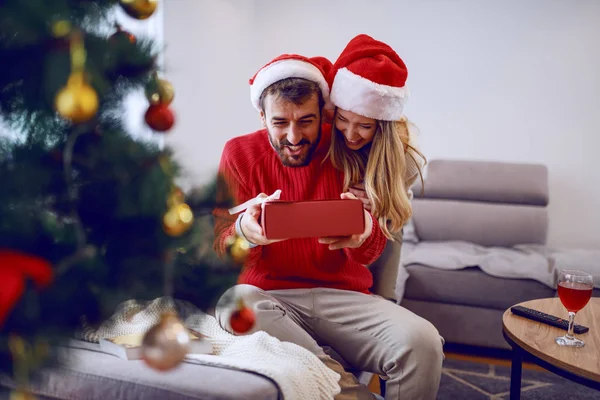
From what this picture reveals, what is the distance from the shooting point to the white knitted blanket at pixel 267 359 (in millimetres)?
1024

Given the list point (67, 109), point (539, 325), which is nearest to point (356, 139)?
point (539, 325)

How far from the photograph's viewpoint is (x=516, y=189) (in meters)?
3.06

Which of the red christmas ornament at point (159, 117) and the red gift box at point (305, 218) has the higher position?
the red christmas ornament at point (159, 117)

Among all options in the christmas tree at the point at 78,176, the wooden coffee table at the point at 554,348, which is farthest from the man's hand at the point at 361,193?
the christmas tree at the point at 78,176

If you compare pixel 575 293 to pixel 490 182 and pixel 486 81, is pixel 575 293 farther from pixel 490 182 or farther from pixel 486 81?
pixel 486 81

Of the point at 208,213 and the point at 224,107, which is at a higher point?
→ the point at 224,107

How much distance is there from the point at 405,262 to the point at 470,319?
16.0 inches

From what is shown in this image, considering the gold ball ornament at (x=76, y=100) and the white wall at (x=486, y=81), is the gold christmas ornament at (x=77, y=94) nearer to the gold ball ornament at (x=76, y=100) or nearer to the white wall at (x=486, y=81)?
the gold ball ornament at (x=76, y=100)

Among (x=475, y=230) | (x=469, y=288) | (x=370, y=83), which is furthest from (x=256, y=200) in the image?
(x=475, y=230)

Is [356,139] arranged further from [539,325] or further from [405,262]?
[405,262]

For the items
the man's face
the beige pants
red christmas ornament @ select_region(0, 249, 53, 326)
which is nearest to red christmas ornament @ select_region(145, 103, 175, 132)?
red christmas ornament @ select_region(0, 249, 53, 326)

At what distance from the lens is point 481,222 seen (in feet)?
9.84

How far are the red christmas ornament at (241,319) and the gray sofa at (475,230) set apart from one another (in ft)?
6.30

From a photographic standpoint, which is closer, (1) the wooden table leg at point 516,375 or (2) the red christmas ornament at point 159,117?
(2) the red christmas ornament at point 159,117
